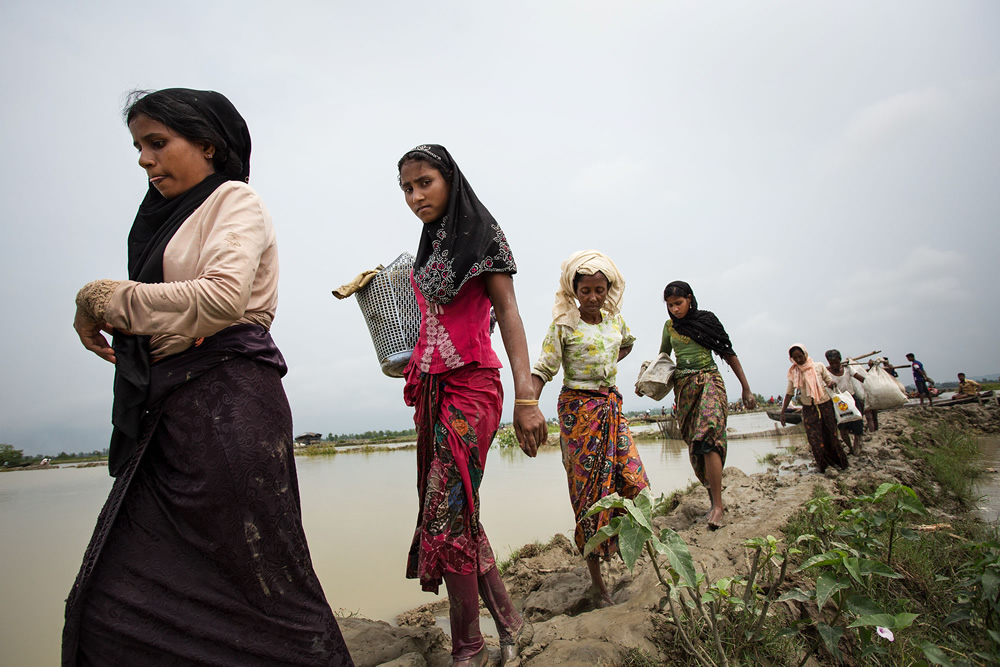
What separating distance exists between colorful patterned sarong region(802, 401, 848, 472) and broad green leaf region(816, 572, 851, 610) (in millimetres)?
5656

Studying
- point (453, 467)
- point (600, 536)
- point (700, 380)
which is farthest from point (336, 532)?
point (600, 536)

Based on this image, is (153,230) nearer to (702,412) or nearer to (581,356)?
(581,356)

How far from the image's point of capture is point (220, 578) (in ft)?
4.27

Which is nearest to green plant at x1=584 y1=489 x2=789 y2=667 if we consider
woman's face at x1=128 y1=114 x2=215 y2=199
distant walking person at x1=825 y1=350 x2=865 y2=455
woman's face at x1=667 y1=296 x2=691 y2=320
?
woman's face at x1=128 y1=114 x2=215 y2=199

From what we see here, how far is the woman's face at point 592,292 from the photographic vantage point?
304cm

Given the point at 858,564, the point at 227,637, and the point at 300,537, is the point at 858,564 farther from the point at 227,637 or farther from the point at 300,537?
the point at 227,637

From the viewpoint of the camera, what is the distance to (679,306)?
4.48 m

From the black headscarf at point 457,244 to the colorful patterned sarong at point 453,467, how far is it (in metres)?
0.37

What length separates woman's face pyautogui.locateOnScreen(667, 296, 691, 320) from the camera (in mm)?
4473

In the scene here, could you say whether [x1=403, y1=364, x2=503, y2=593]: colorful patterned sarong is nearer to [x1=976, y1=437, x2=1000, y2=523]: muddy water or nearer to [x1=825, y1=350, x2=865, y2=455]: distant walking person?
[x1=976, y1=437, x2=1000, y2=523]: muddy water

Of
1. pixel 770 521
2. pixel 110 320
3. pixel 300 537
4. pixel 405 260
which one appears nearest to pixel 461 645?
pixel 300 537

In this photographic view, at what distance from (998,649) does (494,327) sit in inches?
79.1

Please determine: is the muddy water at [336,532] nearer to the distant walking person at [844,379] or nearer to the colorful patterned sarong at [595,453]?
the colorful patterned sarong at [595,453]

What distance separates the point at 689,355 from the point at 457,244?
9.53 ft
